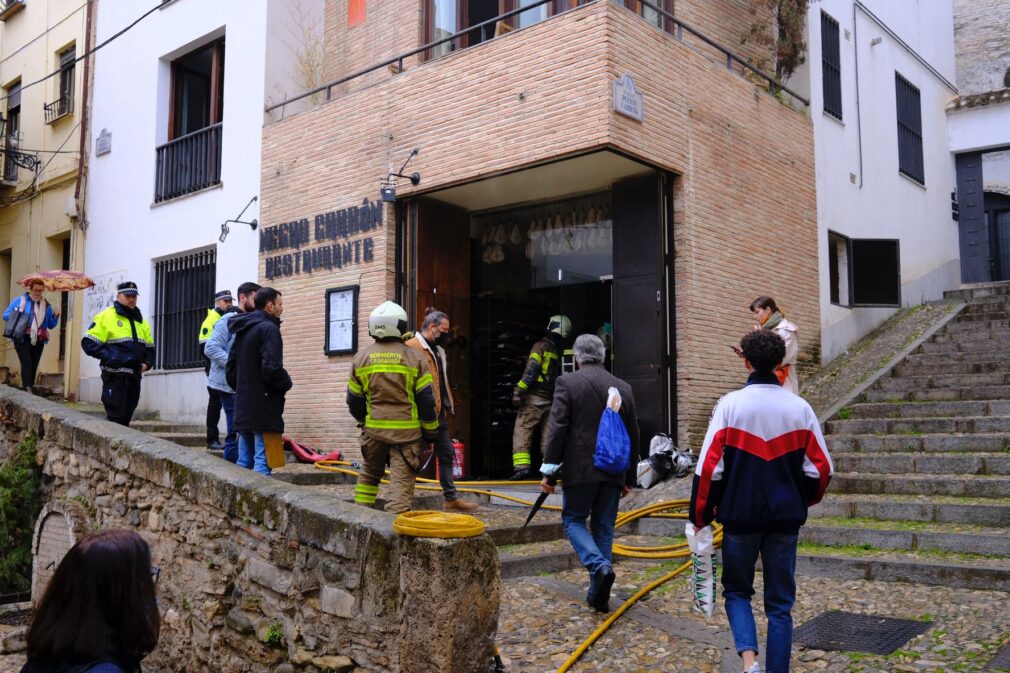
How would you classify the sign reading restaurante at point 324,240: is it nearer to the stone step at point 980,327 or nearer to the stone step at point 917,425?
the stone step at point 917,425

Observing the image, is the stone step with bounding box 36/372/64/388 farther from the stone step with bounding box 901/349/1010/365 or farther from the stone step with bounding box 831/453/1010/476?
the stone step with bounding box 901/349/1010/365

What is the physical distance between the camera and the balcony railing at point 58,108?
1739 centimetres

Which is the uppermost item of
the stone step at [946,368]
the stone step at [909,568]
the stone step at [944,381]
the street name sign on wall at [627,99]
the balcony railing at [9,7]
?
the balcony railing at [9,7]

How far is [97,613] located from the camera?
267 centimetres

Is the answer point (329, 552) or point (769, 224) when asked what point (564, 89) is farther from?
point (329, 552)

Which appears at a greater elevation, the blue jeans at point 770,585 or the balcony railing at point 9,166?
the balcony railing at point 9,166

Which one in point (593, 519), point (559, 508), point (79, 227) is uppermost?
point (79, 227)

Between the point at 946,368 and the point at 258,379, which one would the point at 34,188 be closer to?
the point at 258,379

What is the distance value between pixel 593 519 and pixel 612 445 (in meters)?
0.56

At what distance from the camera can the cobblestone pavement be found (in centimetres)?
513

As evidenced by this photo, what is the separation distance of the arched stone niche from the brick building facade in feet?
12.2

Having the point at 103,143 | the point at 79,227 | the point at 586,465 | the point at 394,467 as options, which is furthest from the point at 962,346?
the point at 79,227

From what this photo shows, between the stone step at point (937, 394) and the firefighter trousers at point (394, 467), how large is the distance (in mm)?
6383

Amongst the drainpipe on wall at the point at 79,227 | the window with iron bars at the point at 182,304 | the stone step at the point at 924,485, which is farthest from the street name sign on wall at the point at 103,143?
the stone step at the point at 924,485
